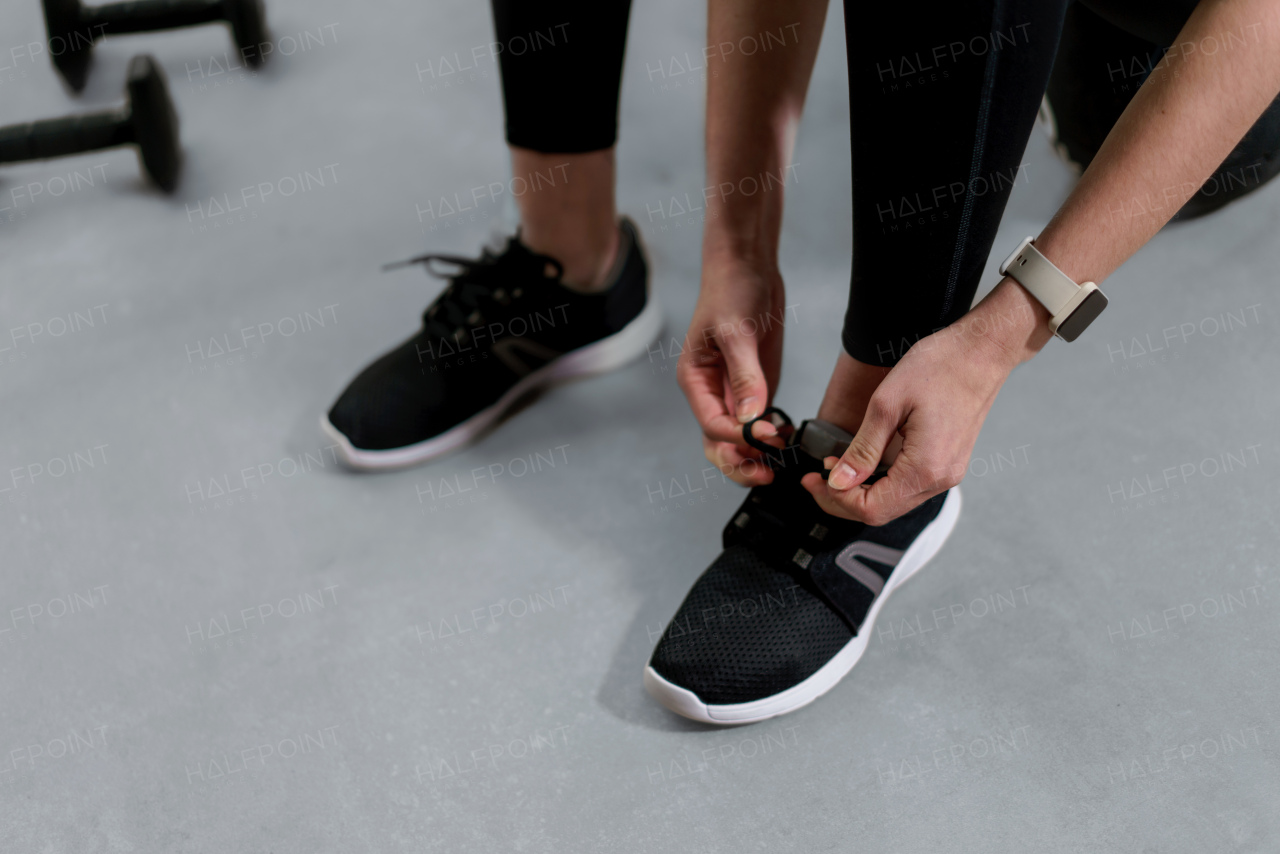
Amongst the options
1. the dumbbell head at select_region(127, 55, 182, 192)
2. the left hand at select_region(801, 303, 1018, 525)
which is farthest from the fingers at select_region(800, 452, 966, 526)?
the dumbbell head at select_region(127, 55, 182, 192)

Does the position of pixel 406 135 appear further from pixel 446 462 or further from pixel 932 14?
pixel 932 14

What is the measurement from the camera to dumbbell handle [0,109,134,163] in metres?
1.21

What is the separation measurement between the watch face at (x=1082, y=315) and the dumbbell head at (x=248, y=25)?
142 cm

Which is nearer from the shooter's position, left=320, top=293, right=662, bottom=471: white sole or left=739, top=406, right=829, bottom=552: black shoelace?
left=739, top=406, right=829, bottom=552: black shoelace

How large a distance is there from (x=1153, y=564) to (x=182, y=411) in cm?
103

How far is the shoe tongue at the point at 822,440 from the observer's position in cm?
71

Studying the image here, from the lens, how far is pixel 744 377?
750 millimetres

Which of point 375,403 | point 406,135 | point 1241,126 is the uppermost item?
point 1241,126

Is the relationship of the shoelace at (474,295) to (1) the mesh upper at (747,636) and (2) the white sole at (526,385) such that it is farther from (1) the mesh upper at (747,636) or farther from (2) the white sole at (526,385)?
(1) the mesh upper at (747,636)

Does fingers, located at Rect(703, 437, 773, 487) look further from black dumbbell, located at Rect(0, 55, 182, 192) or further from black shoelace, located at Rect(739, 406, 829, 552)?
black dumbbell, located at Rect(0, 55, 182, 192)

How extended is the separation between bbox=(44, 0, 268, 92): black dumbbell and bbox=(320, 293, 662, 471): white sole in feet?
2.87

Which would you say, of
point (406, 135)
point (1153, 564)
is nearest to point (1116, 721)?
point (1153, 564)

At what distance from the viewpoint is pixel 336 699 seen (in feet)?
2.58

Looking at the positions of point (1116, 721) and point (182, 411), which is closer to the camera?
point (1116, 721)
